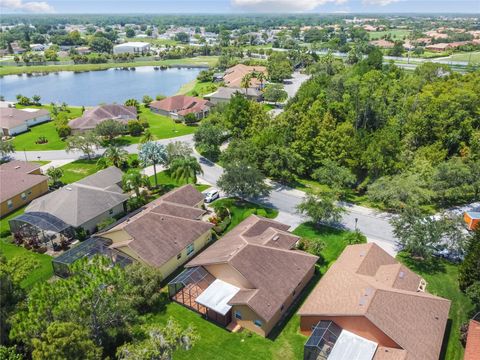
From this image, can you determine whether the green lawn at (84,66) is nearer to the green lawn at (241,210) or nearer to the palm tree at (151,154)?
the palm tree at (151,154)

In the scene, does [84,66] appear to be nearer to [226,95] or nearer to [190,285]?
[226,95]

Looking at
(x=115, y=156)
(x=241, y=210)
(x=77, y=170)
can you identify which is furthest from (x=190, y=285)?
(x=77, y=170)

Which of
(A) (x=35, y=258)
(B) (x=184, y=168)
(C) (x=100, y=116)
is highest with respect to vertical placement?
(B) (x=184, y=168)

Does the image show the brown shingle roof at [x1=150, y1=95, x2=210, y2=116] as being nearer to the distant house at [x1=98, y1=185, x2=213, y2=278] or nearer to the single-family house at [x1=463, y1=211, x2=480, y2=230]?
the distant house at [x1=98, y1=185, x2=213, y2=278]

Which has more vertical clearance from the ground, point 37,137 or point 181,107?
point 181,107

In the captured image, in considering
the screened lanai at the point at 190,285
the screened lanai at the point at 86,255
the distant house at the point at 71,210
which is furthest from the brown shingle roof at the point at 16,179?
the screened lanai at the point at 190,285

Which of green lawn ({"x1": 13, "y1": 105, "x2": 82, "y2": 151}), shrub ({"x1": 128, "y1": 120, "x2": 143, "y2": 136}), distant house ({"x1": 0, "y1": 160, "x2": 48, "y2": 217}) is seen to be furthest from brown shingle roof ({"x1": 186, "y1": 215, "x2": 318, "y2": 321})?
green lawn ({"x1": 13, "y1": 105, "x2": 82, "y2": 151})
